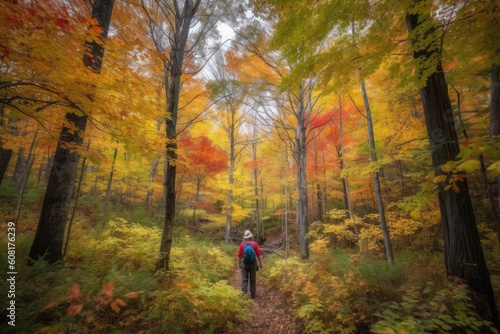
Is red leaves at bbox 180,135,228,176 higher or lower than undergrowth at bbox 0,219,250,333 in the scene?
higher

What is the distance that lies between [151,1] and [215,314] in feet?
30.7

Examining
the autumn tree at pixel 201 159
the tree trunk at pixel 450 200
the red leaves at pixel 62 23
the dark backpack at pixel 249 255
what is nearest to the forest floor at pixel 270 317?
the dark backpack at pixel 249 255

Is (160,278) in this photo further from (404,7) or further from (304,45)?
(404,7)

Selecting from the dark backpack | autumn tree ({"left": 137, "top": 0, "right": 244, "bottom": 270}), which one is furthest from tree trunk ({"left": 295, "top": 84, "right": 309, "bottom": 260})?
autumn tree ({"left": 137, "top": 0, "right": 244, "bottom": 270})

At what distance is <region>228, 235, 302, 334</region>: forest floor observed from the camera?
13.8 feet

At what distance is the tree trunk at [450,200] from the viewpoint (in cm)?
299

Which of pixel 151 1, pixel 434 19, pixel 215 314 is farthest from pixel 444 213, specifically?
pixel 151 1

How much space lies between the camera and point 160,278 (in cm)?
461

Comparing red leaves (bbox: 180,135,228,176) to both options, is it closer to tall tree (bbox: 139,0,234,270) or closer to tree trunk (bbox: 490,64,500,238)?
tall tree (bbox: 139,0,234,270)

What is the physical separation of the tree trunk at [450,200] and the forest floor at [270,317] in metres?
2.96

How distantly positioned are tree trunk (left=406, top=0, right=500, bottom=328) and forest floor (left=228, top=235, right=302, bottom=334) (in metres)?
2.96

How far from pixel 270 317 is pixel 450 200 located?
4.38m

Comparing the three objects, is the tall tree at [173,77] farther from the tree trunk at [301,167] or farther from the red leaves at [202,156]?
the red leaves at [202,156]

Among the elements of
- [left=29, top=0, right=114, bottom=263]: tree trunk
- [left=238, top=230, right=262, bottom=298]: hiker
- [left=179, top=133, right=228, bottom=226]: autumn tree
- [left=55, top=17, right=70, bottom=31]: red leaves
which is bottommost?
[left=238, top=230, right=262, bottom=298]: hiker
